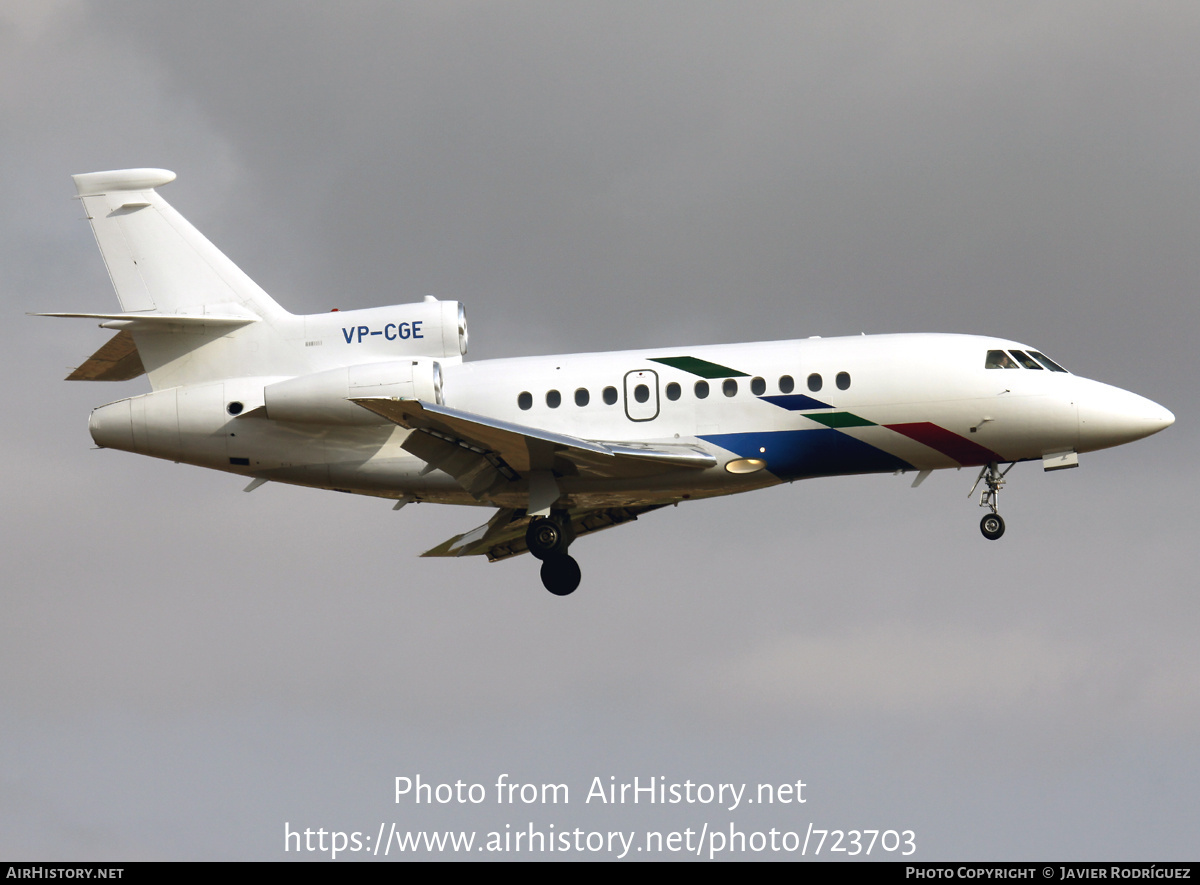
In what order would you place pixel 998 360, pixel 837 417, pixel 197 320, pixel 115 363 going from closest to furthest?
pixel 837 417, pixel 998 360, pixel 197 320, pixel 115 363

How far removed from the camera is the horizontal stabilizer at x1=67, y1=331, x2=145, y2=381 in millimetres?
31328

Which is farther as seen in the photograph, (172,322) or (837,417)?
(172,322)

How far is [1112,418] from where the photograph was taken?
1148 inches

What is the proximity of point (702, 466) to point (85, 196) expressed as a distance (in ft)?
46.6

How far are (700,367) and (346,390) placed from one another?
671 centimetres

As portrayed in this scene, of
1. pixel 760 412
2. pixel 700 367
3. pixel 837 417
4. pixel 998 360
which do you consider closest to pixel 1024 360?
pixel 998 360

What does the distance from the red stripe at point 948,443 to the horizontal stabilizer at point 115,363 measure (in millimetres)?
15243

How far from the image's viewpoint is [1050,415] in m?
29.0

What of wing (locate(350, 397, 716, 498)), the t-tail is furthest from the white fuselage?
the t-tail

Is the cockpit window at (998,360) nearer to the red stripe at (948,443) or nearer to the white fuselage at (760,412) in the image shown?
the white fuselage at (760,412)

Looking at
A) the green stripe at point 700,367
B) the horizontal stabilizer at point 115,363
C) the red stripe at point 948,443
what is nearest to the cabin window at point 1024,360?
the red stripe at point 948,443

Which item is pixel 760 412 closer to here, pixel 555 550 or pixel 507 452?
pixel 507 452

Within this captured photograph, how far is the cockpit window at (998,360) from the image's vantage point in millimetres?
29250

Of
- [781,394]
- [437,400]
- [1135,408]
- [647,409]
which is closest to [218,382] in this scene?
[437,400]
